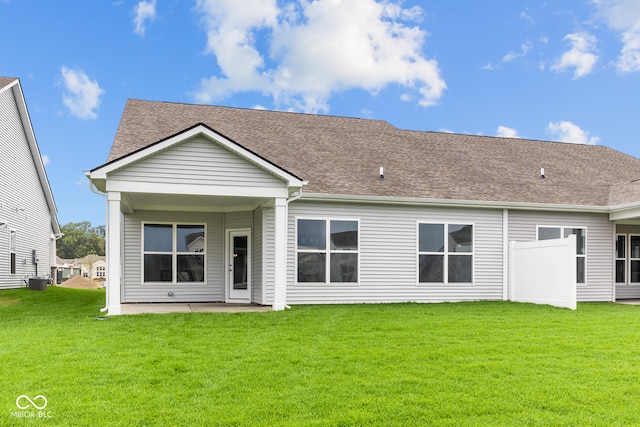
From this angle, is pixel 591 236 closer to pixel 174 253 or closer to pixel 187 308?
pixel 187 308

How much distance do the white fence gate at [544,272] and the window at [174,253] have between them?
28.9 ft

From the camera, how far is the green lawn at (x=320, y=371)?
4.75 m

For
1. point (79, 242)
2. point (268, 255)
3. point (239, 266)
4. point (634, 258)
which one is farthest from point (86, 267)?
point (634, 258)

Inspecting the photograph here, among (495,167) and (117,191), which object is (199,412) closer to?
(117,191)

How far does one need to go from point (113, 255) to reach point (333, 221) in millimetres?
5515

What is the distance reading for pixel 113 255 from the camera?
1120 cm

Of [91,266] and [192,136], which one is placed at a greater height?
[192,136]

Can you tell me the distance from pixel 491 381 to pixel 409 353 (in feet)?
4.89

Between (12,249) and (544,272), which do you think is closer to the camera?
(544,272)

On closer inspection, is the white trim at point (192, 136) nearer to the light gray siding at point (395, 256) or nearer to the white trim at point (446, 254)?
the light gray siding at point (395, 256)

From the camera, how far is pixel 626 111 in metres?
21.0

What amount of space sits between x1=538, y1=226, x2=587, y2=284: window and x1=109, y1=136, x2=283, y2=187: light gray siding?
8.52 metres

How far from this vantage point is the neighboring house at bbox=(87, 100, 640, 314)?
1198 cm
